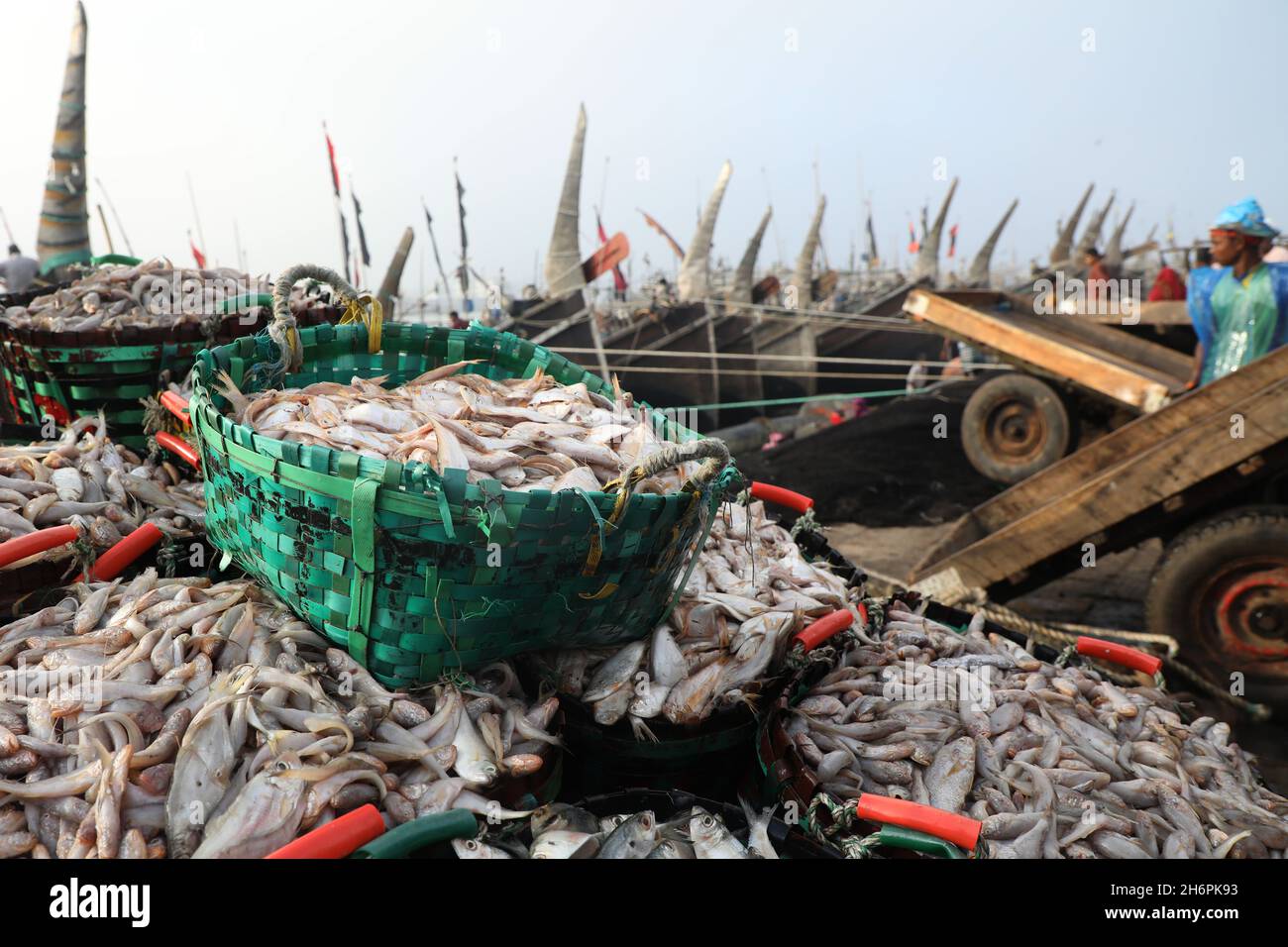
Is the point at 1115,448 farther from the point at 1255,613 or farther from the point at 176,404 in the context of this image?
the point at 176,404

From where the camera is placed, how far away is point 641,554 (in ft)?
7.29

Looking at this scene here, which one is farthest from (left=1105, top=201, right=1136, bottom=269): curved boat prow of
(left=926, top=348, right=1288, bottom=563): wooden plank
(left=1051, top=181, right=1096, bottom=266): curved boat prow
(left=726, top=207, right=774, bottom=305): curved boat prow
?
(left=926, top=348, right=1288, bottom=563): wooden plank

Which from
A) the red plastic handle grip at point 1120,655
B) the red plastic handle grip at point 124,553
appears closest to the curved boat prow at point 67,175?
the red plastic handle grip at point 124,553

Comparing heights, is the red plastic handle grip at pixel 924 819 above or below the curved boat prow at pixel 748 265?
below

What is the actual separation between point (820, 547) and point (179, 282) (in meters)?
3.27

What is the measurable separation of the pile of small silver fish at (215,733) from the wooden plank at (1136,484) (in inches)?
151

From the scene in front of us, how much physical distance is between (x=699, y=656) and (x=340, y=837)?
1.13m

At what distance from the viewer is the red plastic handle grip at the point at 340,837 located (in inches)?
65.4

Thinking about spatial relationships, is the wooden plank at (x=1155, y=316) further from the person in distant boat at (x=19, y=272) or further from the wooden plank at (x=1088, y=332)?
A: the person in distant boat at (x=19, y=272)

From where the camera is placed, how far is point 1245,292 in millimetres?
5773

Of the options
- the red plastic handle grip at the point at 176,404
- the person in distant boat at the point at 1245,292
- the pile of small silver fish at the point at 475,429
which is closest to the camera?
the pile of small silver fish at the point at 475,429

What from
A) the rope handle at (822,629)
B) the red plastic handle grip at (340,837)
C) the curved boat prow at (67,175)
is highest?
the curved boat prow at (67,175)

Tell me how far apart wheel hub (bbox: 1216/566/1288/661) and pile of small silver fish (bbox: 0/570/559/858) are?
4406 millimetres
